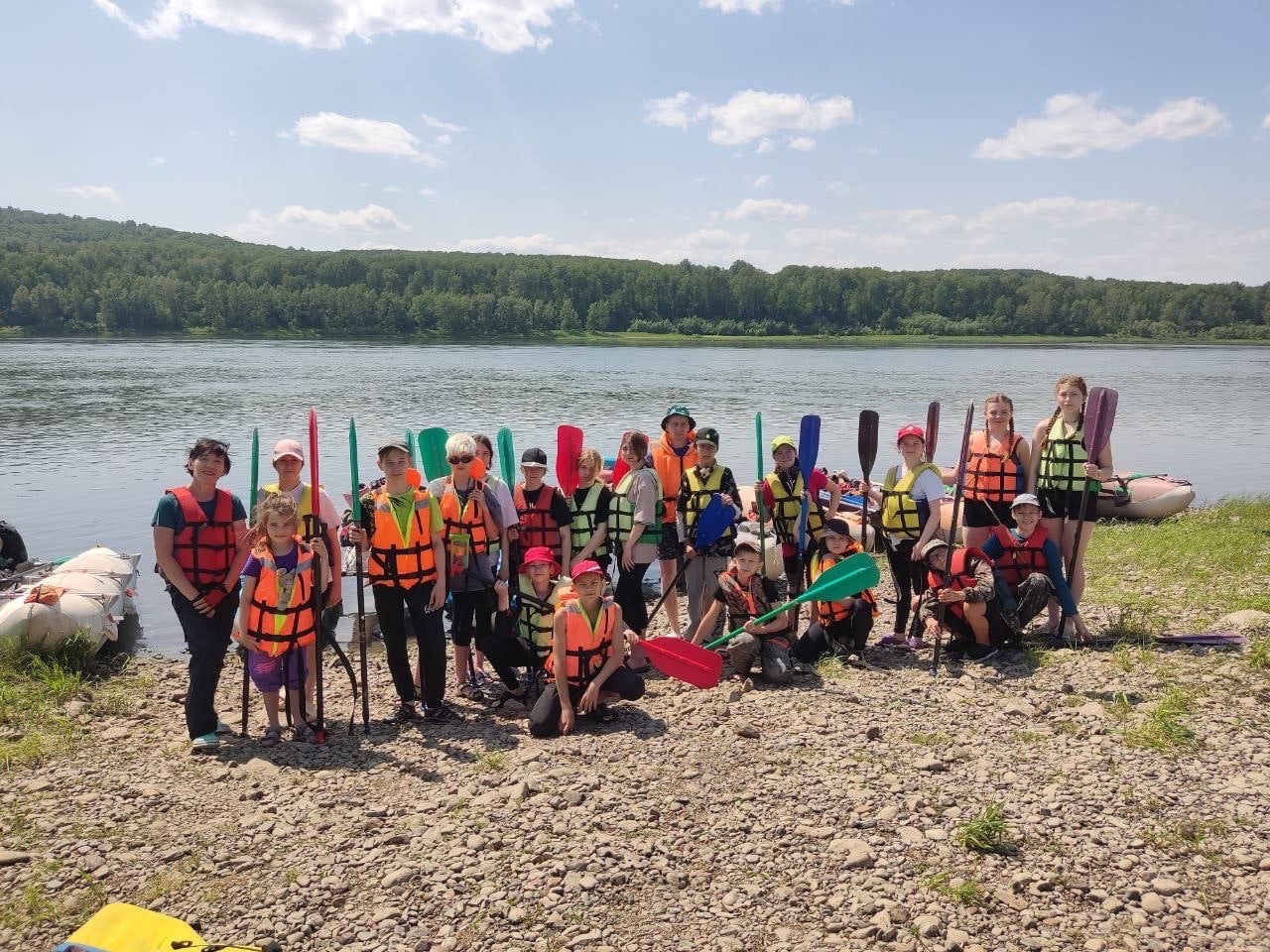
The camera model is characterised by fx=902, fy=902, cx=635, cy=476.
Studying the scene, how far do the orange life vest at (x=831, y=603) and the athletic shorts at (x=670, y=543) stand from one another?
1.00 metres

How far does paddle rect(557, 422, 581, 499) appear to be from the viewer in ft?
22.7

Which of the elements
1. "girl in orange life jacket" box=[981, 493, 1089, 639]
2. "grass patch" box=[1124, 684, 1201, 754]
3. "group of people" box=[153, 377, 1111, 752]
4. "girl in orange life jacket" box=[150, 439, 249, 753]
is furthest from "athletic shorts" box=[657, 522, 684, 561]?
"grass patch" box=[1124, 684, 1201, 754]

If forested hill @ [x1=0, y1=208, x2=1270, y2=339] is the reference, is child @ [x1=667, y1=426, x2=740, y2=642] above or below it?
below

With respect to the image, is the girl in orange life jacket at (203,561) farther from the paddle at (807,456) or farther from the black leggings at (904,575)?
the black leggings at (904,575)

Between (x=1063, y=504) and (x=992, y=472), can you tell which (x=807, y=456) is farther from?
(x=1063, y=504)

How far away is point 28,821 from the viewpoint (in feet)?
14.6

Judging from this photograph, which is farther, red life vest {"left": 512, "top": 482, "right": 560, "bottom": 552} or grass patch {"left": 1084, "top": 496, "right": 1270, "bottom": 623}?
grass patch {"left": 1084, "top": 496, "right": 1270, "bottom": 623}

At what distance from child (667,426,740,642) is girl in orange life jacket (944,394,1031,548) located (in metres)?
1.65

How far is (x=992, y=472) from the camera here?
6.48 m

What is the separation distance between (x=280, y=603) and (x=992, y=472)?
15.9 feet

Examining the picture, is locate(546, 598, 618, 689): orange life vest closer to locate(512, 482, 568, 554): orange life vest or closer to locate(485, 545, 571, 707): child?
locate(485, 545, 571, 707): child

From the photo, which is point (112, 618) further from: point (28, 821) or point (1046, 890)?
point (1046, 890)

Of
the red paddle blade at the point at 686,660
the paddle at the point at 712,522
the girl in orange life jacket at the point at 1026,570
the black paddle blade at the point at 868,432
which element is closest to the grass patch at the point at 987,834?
the red paddle blade at the point at 686,660

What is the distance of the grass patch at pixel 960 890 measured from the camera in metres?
3.57
